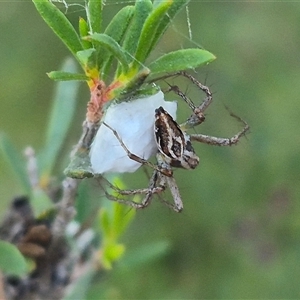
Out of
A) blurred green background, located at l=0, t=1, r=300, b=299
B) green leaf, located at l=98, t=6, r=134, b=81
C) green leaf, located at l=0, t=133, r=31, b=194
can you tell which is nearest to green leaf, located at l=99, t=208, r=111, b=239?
green leaf, located at l=0, t=133, r=31, b=194

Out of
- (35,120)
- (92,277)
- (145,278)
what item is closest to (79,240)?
(92,277)

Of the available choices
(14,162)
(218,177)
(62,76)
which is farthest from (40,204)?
(218,177)

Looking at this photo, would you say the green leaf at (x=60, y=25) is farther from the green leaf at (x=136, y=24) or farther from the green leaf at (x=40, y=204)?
the green leaf at (x=40, y=204)

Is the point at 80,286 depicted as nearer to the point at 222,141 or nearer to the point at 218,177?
the point at 222,141

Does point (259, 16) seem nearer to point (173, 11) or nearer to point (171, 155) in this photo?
point (171, 155)

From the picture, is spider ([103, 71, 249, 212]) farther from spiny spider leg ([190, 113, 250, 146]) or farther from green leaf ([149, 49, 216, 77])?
green leaf ([149, 49, 216, 77])

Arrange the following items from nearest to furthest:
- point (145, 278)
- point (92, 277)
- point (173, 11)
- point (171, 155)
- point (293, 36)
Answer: point (173, 11) → point (171, 155) → point (92, 277) → point (145, 278) → point (293, 36)
